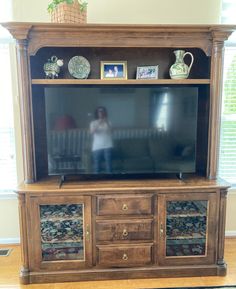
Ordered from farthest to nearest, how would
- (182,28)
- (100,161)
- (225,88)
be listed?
(225,88), (100,161), (182,28)

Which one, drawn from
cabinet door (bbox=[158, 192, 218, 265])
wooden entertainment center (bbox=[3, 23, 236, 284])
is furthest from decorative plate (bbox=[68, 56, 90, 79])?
cabinet door (bbox=[158, 192, 218, 265])

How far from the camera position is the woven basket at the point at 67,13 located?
7.46 feet

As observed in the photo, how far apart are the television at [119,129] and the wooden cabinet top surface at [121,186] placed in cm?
10

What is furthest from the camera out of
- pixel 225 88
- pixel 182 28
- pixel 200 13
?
pixel 225 88

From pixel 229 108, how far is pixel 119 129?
4.25ft

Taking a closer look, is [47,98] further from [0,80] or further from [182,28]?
[182,28]

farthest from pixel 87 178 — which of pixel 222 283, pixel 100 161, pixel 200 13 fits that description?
pixel 200 13

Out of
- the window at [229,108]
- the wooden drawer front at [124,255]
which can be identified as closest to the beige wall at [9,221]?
the wooden drawer front at [124,255]

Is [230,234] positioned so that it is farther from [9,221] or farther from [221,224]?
[9,221]

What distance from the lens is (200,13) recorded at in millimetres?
2703

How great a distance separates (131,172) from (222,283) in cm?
116

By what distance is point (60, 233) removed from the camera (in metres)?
2.38

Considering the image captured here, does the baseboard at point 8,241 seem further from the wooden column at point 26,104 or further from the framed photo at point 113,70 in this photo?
the framed photo at point 113,70

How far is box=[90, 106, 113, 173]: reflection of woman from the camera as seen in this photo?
7.91 ft
